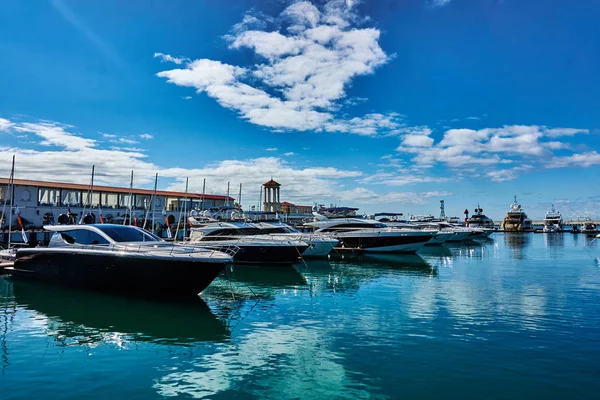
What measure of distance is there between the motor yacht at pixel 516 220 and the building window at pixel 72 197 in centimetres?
11562

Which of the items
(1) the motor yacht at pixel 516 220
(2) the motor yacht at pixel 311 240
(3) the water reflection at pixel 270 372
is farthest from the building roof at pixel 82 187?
(1) the motor yacht at pixel 516 220

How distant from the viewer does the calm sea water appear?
8.69 metres

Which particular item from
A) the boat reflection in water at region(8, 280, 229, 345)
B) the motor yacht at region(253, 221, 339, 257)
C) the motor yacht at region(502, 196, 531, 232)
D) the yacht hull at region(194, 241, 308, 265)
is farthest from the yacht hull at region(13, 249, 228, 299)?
the motor yacht at region(502, 196, 531, 232)

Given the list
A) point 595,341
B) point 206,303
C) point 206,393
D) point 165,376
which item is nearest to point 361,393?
point 206,393

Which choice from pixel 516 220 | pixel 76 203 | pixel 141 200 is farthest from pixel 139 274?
pixel 516 220

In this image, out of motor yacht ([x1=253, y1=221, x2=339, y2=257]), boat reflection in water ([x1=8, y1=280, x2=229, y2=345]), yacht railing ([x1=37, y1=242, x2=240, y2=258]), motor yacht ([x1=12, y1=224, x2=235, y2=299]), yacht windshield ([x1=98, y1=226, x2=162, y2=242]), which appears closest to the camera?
boat reflection in water ([x1=8, y1=280, x2=229, y2=345])

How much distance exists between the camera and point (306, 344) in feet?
37.6

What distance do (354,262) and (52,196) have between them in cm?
4794

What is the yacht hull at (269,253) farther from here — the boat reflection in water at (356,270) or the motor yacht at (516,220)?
the motor yacht at (516,220)

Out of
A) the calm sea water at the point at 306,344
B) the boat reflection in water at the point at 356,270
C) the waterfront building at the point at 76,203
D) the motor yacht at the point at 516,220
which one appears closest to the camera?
the calm sea water at the point at 306,344

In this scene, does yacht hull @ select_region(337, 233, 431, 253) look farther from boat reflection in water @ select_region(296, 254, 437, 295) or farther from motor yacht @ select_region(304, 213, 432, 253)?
boat reflection in water @ select_region(296, 254, 437, 295)

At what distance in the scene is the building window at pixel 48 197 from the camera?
56344mm

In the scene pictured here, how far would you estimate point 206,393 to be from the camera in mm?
8258

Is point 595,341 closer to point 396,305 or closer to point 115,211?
point 396,305
